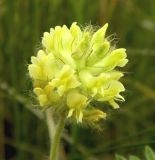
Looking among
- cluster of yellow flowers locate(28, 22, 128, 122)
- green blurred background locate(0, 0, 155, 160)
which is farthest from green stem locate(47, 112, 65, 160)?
green blurred background locate(0, 0, 155, 160)

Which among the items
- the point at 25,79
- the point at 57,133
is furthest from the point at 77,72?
the point at 25,79

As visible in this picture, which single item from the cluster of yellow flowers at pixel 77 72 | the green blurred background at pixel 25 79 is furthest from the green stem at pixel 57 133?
the green blurred background at pixel 25 79

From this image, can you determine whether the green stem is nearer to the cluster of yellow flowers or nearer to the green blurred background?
the cluster of yellow flowers

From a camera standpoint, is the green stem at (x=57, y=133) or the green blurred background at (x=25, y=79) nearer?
the green stem at (x=57, y=133)

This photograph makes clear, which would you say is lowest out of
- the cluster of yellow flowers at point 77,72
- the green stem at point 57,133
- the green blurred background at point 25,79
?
the green stem at point 57,133

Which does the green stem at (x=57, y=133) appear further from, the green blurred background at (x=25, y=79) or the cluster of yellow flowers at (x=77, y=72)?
the green blurred background at (x=25, y=79)

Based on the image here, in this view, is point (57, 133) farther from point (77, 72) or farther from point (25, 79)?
point (25, 79)

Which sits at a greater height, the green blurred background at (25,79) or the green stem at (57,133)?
the green blurred background at (25,79)
